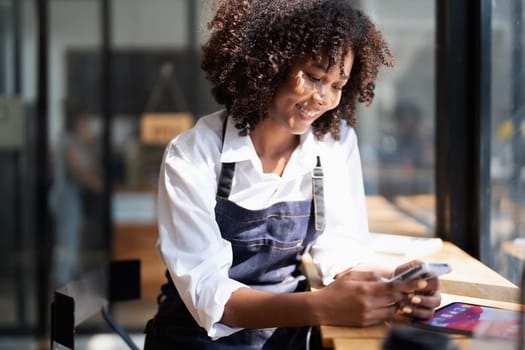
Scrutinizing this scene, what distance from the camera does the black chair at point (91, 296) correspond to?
131cm

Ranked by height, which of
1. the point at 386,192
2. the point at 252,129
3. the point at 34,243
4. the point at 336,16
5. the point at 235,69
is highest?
the point at 336,16

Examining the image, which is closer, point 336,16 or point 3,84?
point 336,16

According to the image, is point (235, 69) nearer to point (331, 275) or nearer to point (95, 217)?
point (331, 275)

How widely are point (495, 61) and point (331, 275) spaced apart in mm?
889

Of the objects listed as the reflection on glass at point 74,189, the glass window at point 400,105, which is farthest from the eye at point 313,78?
the reflection on glass at point 74,189

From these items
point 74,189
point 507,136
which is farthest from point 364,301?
point 74,189

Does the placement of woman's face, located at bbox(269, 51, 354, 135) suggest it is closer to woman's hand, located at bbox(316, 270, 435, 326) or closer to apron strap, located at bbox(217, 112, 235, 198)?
apron strap, located at bbox(217, 112, 235, 198)

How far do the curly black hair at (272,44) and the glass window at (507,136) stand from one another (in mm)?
458

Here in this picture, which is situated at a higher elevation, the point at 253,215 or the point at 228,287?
the point at 253,215

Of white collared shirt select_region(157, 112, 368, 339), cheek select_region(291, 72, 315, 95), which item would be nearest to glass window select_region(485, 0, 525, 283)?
white collared shirt select_region(157, 112, 368, 339)

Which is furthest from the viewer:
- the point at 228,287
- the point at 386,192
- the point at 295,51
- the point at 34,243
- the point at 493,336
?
the point at 34,243

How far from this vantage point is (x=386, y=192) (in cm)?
344

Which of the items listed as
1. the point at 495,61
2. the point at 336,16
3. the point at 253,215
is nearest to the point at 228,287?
the point at 253,215

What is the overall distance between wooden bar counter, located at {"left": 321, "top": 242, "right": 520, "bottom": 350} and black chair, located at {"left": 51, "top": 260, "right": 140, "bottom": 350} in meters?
0.52
